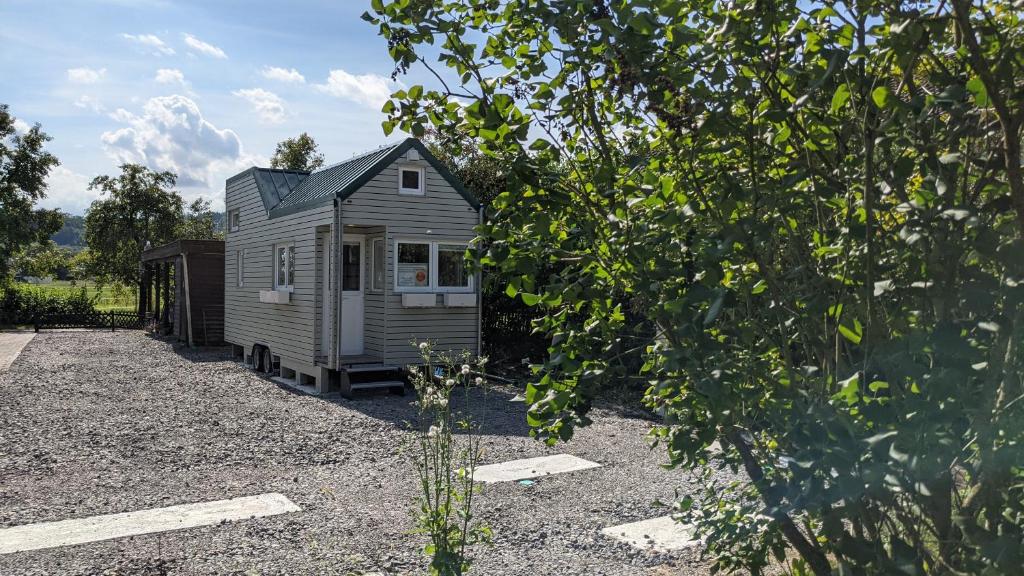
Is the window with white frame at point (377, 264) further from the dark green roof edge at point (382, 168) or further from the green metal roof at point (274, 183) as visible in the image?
the green metal roof at point (274, 183)

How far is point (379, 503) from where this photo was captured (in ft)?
20.2

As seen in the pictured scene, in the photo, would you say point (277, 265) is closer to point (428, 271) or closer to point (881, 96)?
point (428, 271)

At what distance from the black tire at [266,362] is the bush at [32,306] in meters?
15.6

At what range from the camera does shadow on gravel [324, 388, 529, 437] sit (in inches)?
382

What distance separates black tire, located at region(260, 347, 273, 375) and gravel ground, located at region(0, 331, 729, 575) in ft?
7.05

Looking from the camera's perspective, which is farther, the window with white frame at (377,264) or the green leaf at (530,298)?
the window with white frame at (377,264)

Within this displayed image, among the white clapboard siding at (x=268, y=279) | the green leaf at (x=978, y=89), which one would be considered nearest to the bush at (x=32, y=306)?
the white clapboard siding at (x=268, y=279)

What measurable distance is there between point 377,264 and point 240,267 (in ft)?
18.8

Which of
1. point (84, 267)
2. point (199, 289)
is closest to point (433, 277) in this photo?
point (199, 289)

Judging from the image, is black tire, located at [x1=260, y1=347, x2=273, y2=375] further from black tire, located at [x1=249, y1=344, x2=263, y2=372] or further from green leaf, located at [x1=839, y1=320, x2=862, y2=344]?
green leaf, located at [x1=839, y1=320, x2=862, y2=344]

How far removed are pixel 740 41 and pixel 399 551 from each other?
154 inches

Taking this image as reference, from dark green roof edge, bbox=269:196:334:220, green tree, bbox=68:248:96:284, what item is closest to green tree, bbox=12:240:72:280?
green tree, bbox=68:248:96:284

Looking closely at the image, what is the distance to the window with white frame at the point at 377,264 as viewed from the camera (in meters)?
13.4

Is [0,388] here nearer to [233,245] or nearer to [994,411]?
[233,245]
